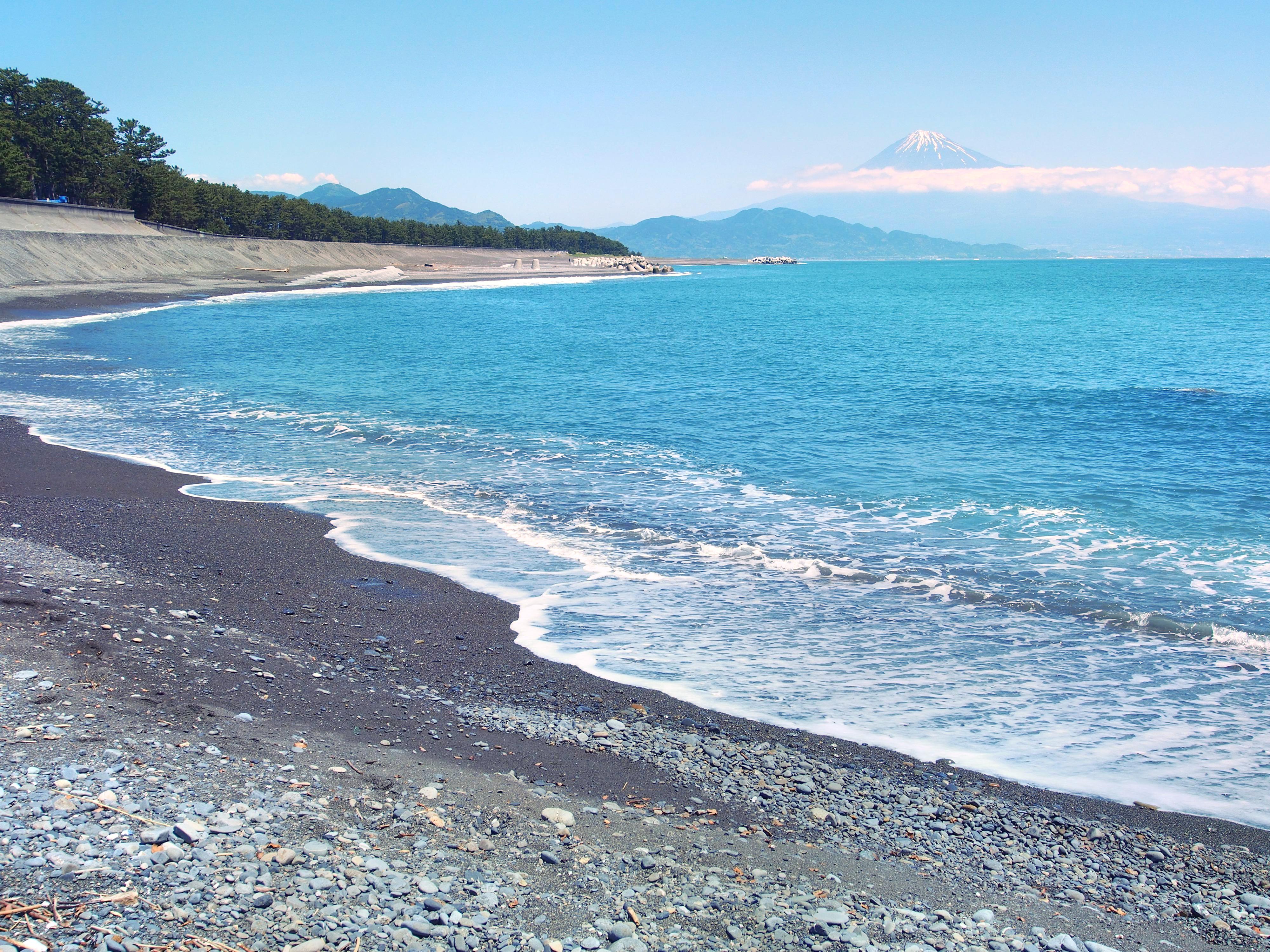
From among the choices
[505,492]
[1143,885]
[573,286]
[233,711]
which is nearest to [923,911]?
[1143,885]

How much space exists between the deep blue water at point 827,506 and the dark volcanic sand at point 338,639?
484 mm

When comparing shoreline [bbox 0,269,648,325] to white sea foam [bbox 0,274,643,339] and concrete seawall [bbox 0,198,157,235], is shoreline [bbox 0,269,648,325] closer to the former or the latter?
white sea foam [bbox 0,274,643,339]

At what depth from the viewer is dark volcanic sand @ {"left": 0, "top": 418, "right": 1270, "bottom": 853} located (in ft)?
25.3

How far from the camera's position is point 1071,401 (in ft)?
104

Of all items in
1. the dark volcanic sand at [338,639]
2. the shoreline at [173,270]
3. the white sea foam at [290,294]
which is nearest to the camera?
the dark volcanic sand at [338,639]

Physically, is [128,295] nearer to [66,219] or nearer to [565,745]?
[66,219]

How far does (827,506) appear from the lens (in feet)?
59.9

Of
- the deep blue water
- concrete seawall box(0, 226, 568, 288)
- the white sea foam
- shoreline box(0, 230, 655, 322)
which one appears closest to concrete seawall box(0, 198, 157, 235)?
concrete seawall box(0, 226, 568, 288)

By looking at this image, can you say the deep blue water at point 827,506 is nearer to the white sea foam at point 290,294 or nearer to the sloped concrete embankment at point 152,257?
the white sea foam at point 290,294

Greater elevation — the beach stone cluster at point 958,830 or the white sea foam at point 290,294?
the white sea foam at point 290,294

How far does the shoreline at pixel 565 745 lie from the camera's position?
617 cm

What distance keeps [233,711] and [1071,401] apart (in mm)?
31733

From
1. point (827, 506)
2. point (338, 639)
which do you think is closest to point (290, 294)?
point (827, 506)

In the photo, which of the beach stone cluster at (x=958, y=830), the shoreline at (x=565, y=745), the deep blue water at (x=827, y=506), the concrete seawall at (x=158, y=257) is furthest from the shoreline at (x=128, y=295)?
the beach stone cluster at (x=958, y=830)
